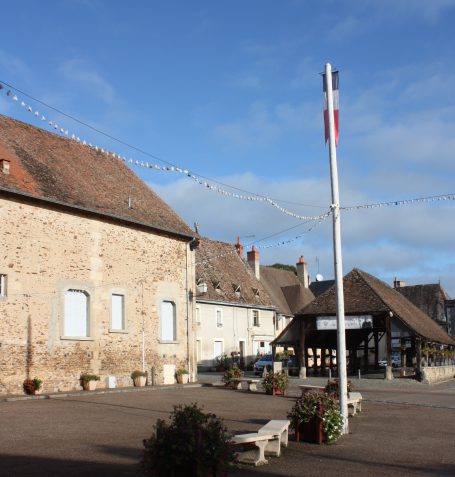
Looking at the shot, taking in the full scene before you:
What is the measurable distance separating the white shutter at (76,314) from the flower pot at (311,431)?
43.4 feet

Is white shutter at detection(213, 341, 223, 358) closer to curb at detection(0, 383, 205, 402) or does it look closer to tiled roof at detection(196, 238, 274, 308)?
tiled roof at detection(196, 238, 274, 308)

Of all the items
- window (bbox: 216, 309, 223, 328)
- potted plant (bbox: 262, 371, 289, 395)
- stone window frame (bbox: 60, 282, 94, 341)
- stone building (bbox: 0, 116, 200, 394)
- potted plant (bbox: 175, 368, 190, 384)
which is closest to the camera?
stone building (bbox: 0, 116, 200, 394)

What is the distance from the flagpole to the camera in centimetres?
1172

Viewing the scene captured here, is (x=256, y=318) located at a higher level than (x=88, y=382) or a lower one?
higher

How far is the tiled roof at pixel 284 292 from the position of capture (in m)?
53.0

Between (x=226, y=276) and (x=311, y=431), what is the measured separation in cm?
3404

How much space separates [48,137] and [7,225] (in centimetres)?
706

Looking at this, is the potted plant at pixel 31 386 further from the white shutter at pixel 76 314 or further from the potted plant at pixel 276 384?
the potted plant at pixel 276 384

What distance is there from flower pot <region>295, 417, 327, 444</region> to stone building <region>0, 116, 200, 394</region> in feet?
Result: 40.1

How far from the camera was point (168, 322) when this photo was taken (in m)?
27.0

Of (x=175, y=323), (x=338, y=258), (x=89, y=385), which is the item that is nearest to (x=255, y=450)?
(x=338, y=258)

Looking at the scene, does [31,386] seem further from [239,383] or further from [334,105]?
[334,105]

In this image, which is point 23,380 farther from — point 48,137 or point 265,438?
point 265,438

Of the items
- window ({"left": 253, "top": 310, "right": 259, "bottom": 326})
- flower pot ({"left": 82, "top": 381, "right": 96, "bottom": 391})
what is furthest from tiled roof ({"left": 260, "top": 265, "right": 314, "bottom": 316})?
flower pot ({"left": 82, "top": 381, "right": 96, "bottom": 391})
